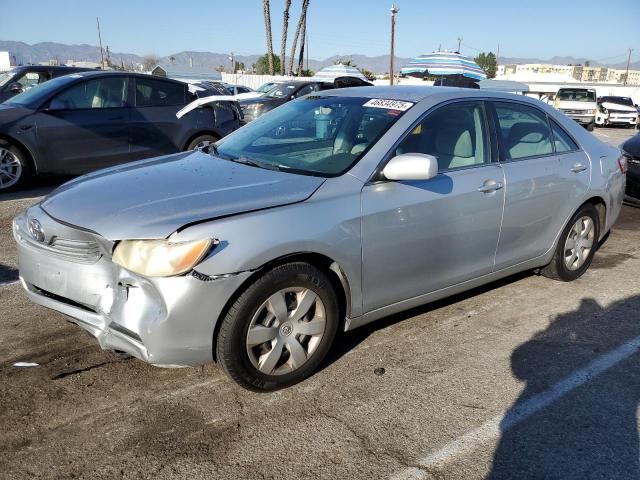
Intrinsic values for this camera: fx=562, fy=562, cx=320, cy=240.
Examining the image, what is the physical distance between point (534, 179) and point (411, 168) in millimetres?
1398

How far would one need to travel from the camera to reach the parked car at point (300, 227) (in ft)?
8.61

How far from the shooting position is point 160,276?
2.55 meters

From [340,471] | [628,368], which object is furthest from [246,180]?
[628,368]

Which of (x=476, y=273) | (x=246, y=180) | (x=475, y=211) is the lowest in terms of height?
(x=476, y=273)

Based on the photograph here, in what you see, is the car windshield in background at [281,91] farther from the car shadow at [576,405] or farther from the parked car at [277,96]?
the car shadow at [576,405]

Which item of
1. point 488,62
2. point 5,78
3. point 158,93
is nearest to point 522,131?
point 158,93

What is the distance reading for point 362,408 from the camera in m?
2.91

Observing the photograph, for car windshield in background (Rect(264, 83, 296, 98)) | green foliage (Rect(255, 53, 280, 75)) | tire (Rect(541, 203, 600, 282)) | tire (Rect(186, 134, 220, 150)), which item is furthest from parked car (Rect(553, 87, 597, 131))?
green foliage (Rect(255, 53, 280, 75))

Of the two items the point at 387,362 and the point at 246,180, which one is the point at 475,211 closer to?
the point at 387,362

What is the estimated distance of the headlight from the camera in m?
2.55

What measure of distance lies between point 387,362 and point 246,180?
4.49 ft

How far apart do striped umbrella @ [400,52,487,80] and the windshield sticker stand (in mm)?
19569

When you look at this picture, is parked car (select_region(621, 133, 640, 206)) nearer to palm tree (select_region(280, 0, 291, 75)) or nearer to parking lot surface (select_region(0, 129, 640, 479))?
parking lot surface (select_region(0, 129, 640, 479))

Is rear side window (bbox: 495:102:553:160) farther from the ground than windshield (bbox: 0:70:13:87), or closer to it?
closer to it
